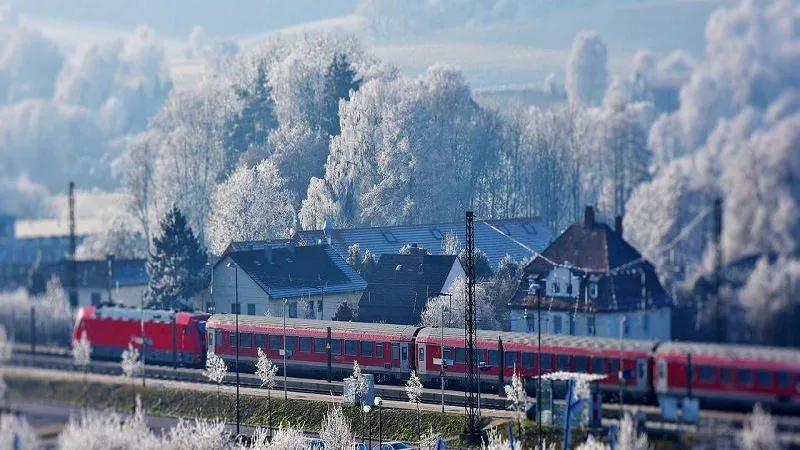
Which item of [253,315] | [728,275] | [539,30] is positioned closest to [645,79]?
[539,30]

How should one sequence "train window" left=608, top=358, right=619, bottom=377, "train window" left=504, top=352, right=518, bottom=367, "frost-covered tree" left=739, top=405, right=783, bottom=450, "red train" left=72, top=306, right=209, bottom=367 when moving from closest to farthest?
1. "frost-covered tree" left=739, top=405, right=783, bottom=450
2. "train window" left=608, top=358, right=619, bottom=377
3. "train window" left=504, top=352, right=518, bottom=367
4. "red train" left=72, top=306, right=209, bottom=367

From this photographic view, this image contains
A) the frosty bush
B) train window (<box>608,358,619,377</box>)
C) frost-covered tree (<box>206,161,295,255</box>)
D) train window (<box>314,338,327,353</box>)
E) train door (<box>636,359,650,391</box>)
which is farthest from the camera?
frost-covered tree (<box>206,161,295,255</box>)

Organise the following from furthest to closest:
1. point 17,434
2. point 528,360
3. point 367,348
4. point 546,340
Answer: point 367,348
point 528,360
point 546,340
point 17,434

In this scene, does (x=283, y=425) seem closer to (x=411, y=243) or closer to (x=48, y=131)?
(x=411, y=243)

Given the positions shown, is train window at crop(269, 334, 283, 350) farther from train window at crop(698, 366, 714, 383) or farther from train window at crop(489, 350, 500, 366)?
train window at crop(698, 366, 714, 383)

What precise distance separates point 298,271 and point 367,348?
2452 mm

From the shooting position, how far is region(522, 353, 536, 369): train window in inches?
851

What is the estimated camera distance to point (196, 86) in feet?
93.7

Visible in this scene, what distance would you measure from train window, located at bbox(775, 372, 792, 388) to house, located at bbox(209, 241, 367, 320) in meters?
10.3

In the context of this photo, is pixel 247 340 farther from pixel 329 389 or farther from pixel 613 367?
pixel 613 367

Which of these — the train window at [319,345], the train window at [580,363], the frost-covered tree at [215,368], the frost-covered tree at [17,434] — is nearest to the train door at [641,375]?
the train window at [580,363]

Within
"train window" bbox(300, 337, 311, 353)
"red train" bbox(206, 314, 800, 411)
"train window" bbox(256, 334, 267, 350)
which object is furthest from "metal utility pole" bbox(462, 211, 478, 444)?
"train window" bbox(256, 334, 267, 350)

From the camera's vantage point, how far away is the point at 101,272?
2538 cm

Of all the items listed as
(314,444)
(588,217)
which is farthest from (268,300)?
(588,217)
